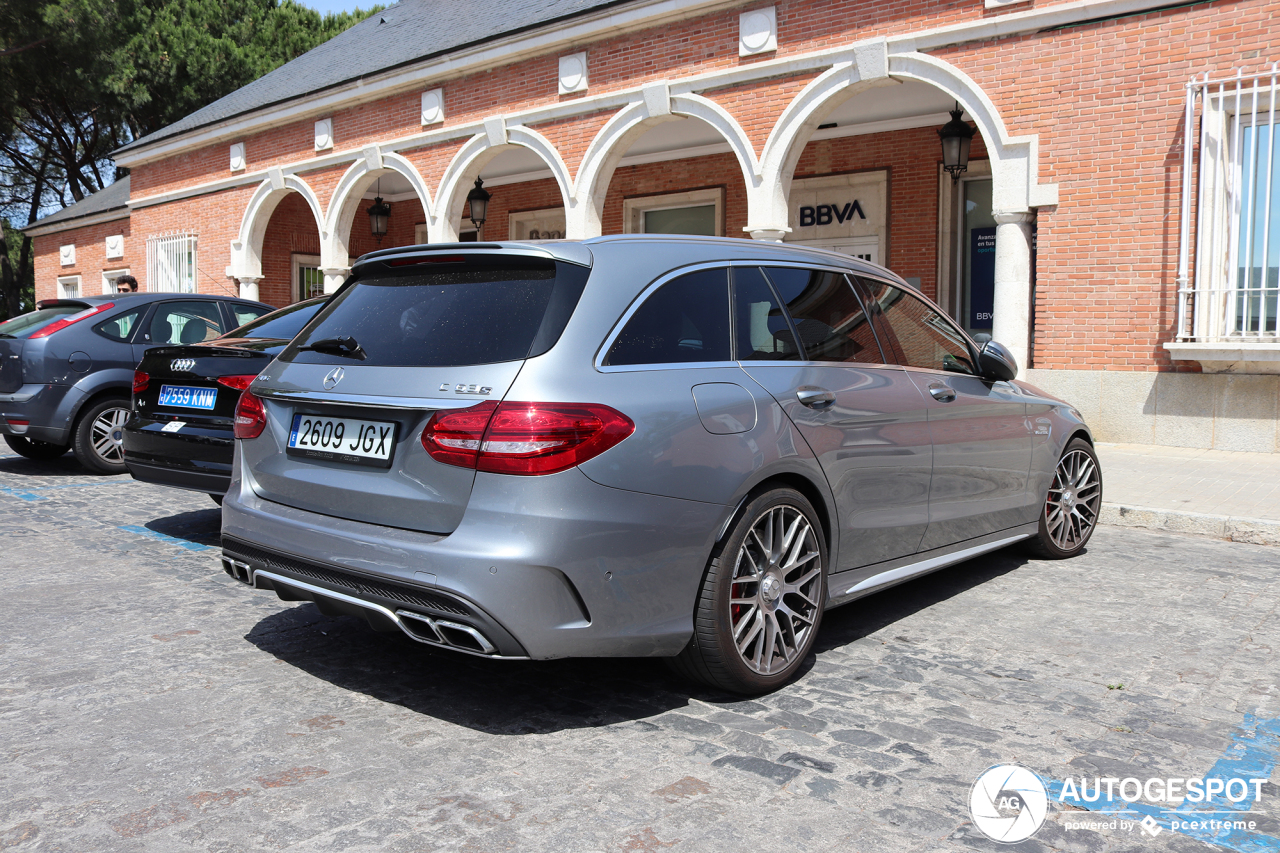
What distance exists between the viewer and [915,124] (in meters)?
15.9

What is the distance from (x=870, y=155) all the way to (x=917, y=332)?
13.0m

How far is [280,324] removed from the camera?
6.81 m

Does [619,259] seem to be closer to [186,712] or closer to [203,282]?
[186,712]

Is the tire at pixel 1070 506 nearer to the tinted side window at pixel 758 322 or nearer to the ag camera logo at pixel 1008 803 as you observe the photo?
the tinted side window at pixel 758 322

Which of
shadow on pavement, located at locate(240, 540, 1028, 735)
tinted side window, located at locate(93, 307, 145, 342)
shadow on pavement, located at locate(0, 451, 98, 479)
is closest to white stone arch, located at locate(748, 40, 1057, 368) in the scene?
shadow on pavement, located at locate(240, 540, 1028, 735)

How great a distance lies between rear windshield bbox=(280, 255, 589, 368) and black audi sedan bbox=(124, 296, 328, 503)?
216 cm

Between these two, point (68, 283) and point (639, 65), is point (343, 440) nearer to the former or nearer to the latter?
point (639, 65)

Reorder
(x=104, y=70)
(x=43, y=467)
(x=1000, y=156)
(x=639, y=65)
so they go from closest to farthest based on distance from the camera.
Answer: (x=43, y=467)
(x=1000, y=156)
(x=639, y=65)
(x=104, y=70)

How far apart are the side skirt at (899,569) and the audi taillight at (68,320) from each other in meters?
7.54

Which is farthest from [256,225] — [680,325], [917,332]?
[680,325]

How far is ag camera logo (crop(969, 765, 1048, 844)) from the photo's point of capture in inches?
101

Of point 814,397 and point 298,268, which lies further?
point 298,268

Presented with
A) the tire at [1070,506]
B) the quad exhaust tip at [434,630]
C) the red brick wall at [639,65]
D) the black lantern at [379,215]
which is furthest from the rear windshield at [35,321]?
the black lantern at [379,215]

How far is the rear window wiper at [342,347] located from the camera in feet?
11.4
